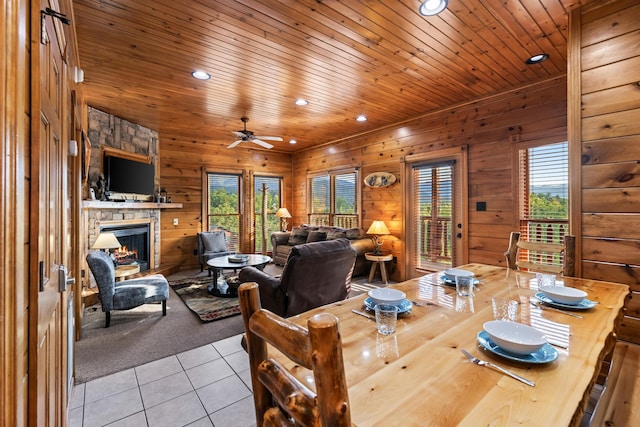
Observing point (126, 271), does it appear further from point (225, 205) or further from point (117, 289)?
point (225, 205)

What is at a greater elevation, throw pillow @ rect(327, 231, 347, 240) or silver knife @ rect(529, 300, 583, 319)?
throw pillow @ rect(327, 231, 347, 240)

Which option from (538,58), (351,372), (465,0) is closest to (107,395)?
(351,372)

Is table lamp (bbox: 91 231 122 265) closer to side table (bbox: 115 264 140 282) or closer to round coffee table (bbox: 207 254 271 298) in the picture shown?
side table (bbox: 115 264 140 282)

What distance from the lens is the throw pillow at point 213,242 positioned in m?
5.83

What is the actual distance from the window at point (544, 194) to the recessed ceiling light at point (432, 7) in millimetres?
2308

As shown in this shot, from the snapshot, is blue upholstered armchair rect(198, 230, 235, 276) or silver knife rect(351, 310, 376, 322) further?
blue upholstered armchair rect(198, 230, 235, 276)

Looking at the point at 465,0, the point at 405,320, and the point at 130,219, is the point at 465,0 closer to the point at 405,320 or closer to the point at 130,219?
the point at 405,320

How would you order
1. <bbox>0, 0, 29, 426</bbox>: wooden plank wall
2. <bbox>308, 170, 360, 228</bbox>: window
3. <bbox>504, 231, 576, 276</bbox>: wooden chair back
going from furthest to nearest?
<bbox>308, 170, 360, 228</bbox>: window
<bbox>504, 231, 576, 276</bbox>: wooden chair back
<bbox>0, 0, 29, 426</bbox>: wooden plank wall

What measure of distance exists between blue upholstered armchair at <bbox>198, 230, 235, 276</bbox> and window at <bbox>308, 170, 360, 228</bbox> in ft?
7.34

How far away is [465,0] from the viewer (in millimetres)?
2195

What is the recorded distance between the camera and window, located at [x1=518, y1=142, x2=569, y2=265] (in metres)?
3.39

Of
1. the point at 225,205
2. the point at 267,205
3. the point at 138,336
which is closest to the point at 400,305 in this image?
the point at 138,336

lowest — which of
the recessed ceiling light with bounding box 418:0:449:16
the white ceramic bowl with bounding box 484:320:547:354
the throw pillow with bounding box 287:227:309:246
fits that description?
the throw pillow with bounding box 287:227:309:246

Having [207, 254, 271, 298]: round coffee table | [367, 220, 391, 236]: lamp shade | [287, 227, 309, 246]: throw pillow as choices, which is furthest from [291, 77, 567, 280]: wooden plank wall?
[207, 254, 271, 298]: round coffee table
